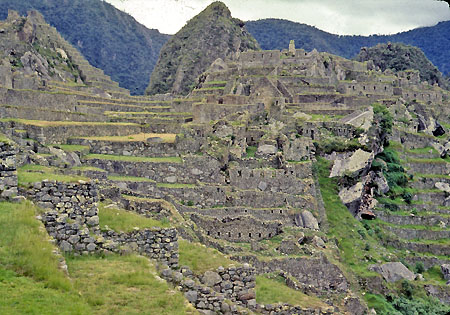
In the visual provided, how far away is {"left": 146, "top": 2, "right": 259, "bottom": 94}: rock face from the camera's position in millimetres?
81438

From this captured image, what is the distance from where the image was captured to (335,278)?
1091 inches

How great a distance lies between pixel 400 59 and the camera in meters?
87.4

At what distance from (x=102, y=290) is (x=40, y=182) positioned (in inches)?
106

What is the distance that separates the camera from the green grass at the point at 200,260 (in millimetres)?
12727

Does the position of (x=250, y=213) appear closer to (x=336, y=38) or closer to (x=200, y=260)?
(x=200, y=260)

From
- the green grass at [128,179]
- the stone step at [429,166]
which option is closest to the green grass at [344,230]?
the green grass at [128,179]

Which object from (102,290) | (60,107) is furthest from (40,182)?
(60,107)

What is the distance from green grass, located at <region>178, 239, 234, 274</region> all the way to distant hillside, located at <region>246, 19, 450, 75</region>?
116247 millimetres

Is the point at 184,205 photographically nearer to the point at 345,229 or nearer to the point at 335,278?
the point at 335,278

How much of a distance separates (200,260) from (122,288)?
3.22 m

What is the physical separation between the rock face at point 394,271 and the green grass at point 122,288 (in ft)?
71.5

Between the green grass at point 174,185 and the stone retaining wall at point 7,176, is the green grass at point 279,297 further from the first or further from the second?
the green grass at point 174,185

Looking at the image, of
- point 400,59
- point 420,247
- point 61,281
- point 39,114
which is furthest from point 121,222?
point 400,59

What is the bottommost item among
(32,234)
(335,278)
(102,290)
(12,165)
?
(335,278)
